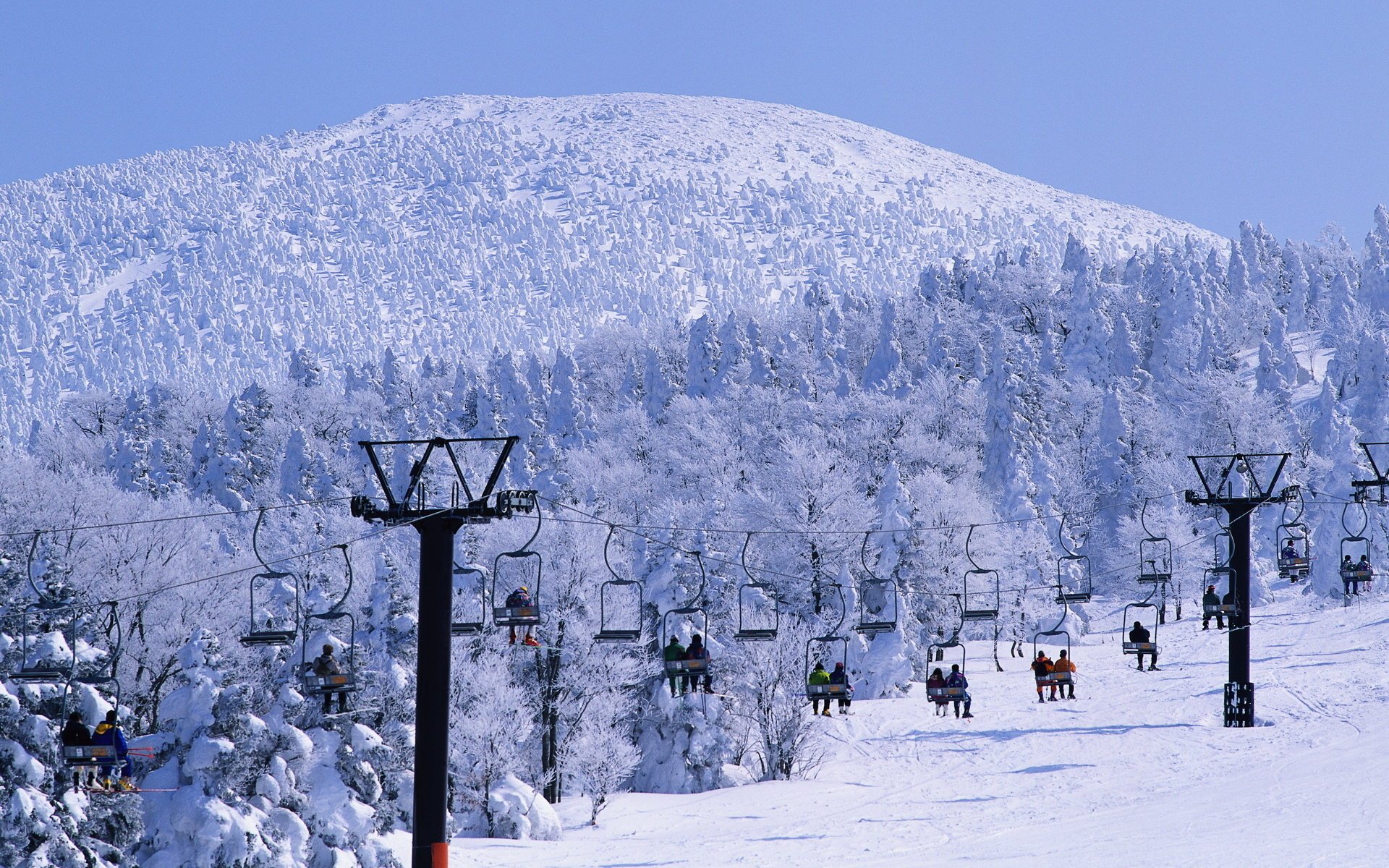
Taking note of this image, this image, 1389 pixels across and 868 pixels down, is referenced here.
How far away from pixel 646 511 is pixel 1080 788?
148ft

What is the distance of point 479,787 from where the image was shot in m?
44.4

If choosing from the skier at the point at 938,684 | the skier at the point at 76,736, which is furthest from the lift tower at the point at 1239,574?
the skier at the point at 76,736

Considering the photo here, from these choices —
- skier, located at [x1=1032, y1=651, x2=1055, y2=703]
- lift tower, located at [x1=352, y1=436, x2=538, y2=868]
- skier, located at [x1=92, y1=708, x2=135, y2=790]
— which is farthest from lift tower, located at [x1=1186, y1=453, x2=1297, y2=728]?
skier, located at [x1=92, y1=708, x2=135, y2=790]

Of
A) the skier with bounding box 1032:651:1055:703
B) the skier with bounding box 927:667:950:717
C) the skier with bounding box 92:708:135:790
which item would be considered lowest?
the skier with bounding box 927:667:950:717

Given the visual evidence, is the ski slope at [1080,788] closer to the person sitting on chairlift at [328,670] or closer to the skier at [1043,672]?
the skier at [1043,672]

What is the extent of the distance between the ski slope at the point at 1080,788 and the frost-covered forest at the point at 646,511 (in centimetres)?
280

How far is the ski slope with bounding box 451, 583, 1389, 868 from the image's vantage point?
31641 millimetres

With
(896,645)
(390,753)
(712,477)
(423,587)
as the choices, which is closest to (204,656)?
(390,753)

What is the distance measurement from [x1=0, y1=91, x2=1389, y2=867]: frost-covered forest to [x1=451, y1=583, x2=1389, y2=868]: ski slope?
9.20 feet

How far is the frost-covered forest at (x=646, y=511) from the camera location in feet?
103

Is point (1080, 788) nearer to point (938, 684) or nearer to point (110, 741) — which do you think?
point (938, 684)

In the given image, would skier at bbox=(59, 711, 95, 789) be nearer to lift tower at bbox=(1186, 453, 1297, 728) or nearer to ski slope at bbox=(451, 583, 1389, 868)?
ski slope at bbox=(451, 583, 1389, 868)

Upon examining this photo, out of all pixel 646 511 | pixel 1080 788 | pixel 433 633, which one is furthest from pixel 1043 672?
pixel 646 511

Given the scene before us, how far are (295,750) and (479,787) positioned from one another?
44.8 feet
